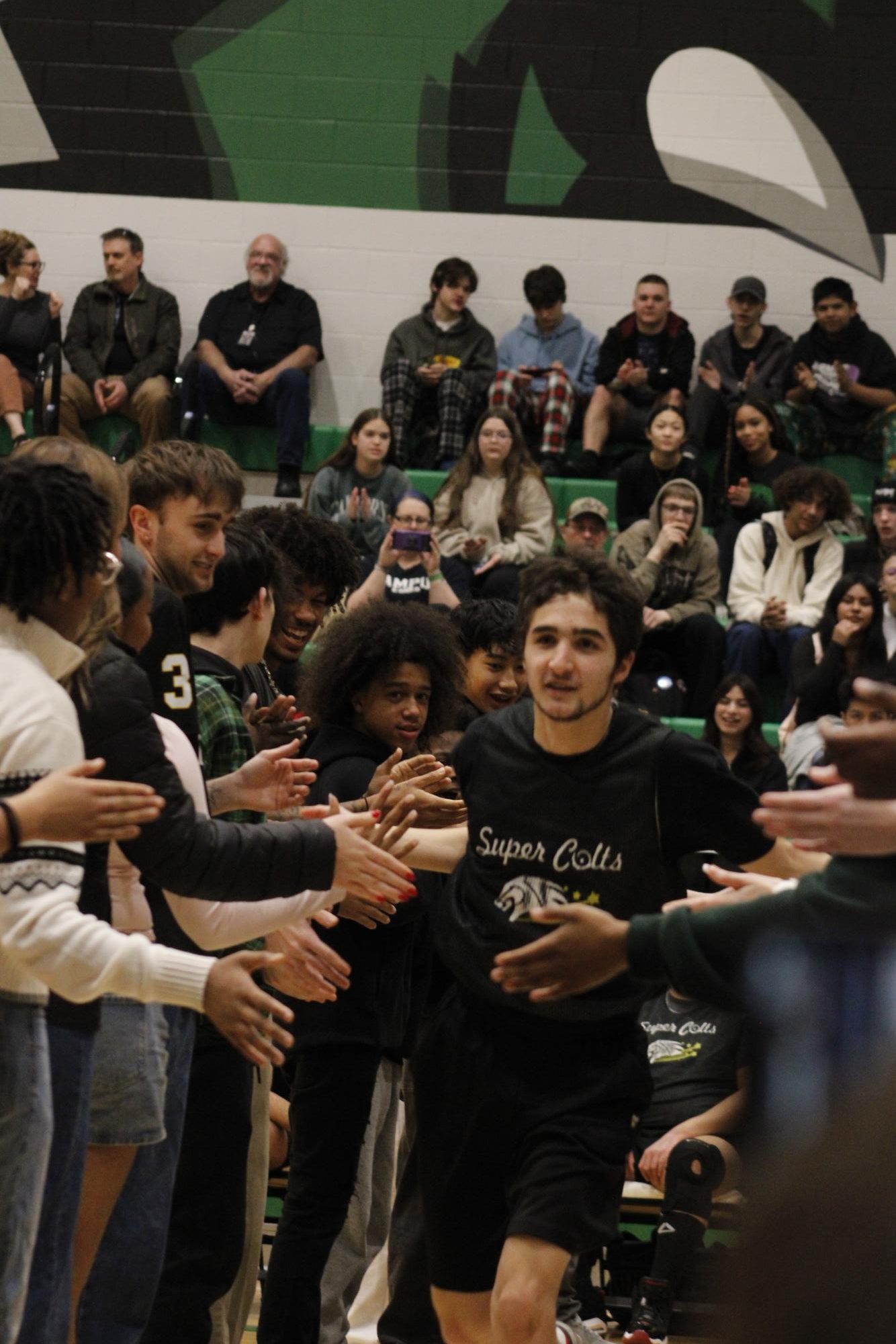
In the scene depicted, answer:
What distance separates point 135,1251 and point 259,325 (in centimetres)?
915

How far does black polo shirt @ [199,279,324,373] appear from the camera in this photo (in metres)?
11.3

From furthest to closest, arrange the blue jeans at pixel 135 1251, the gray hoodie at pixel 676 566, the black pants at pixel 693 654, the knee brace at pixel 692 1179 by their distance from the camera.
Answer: the gray hoodie at pixel 676 566 → the black pants at pixel 693 654 → the knee brace at pixel 692 1179 → the blue jeans at pixel 135 1251

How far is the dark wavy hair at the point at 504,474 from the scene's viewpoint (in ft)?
32.0

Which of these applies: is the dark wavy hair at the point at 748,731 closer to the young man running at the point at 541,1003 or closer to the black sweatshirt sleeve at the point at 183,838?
the young man running at the point at 541,1003

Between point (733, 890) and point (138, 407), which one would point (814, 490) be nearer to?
point (138, 407)

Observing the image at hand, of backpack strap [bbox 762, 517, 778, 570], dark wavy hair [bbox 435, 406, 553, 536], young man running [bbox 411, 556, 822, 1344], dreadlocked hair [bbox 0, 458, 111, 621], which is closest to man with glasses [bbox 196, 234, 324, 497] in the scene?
dark wavy hair [bbox 435, 406, 553, 536]

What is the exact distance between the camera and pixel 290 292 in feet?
37.7

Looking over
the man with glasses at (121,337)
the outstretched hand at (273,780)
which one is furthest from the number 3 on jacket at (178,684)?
the man with glasses at (121,337)

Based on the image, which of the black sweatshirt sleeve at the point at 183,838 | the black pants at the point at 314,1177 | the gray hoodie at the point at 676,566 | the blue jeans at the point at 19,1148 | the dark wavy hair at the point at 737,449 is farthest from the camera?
the dark wavy hair at the point at 737,449

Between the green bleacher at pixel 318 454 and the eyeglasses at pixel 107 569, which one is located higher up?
the green bleacher at pixel 318 454

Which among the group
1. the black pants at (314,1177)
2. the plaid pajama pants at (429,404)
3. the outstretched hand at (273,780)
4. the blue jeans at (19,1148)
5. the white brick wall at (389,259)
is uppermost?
the white brick wall at (389,259)

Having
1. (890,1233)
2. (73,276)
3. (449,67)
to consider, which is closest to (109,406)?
(73,276)

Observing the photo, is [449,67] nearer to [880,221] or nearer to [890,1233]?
[880,221]

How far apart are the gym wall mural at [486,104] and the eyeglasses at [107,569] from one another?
9.67 meters
